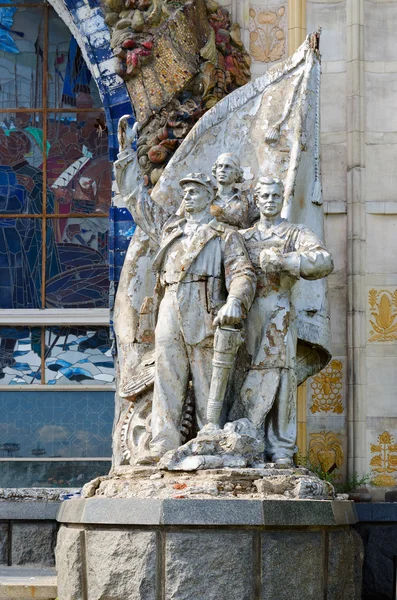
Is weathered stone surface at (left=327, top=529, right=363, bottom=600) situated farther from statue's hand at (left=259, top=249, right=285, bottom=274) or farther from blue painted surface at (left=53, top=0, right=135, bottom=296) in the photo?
blue painted surface at (left=53, top=0, right=135, bottom=296)

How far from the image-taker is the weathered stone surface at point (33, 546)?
12.3 meters

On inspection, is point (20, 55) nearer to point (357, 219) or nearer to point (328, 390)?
point (357, 219)

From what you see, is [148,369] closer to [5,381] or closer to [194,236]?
[194,236]

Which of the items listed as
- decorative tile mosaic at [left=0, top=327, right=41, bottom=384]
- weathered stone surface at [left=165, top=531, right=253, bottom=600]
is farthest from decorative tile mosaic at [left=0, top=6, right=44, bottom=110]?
weathered stone surface at [left=165, top=531, right=253, bottom=600]

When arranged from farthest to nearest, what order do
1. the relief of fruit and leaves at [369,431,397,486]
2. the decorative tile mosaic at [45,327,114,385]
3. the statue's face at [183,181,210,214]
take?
the decorative tile mosaic at [45,327,114,385], the relief of fruit and leaves at [369,431,397,486], the statue's face at [183,181,210,214]

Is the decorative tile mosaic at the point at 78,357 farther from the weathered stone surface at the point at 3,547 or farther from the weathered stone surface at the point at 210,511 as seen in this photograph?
the weathered stone surface at the point at 210,511

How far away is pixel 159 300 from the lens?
1077cm

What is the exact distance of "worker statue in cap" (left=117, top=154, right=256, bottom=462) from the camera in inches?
405

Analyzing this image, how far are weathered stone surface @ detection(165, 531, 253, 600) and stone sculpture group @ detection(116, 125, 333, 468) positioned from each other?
0.90 metres

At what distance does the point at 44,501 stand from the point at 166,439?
3061mm

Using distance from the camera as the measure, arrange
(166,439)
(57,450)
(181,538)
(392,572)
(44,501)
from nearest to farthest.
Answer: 1. (181,538)
2. (166,439)
3. (392,572)
4. (44,501)
5. (57,450)

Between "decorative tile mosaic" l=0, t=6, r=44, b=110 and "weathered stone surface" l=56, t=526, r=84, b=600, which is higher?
"decorative tile mosaic" l=0, t=6, r=44, b=110

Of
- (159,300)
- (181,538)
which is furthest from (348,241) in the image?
(181,538)

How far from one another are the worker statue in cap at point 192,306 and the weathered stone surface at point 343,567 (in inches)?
47.6
